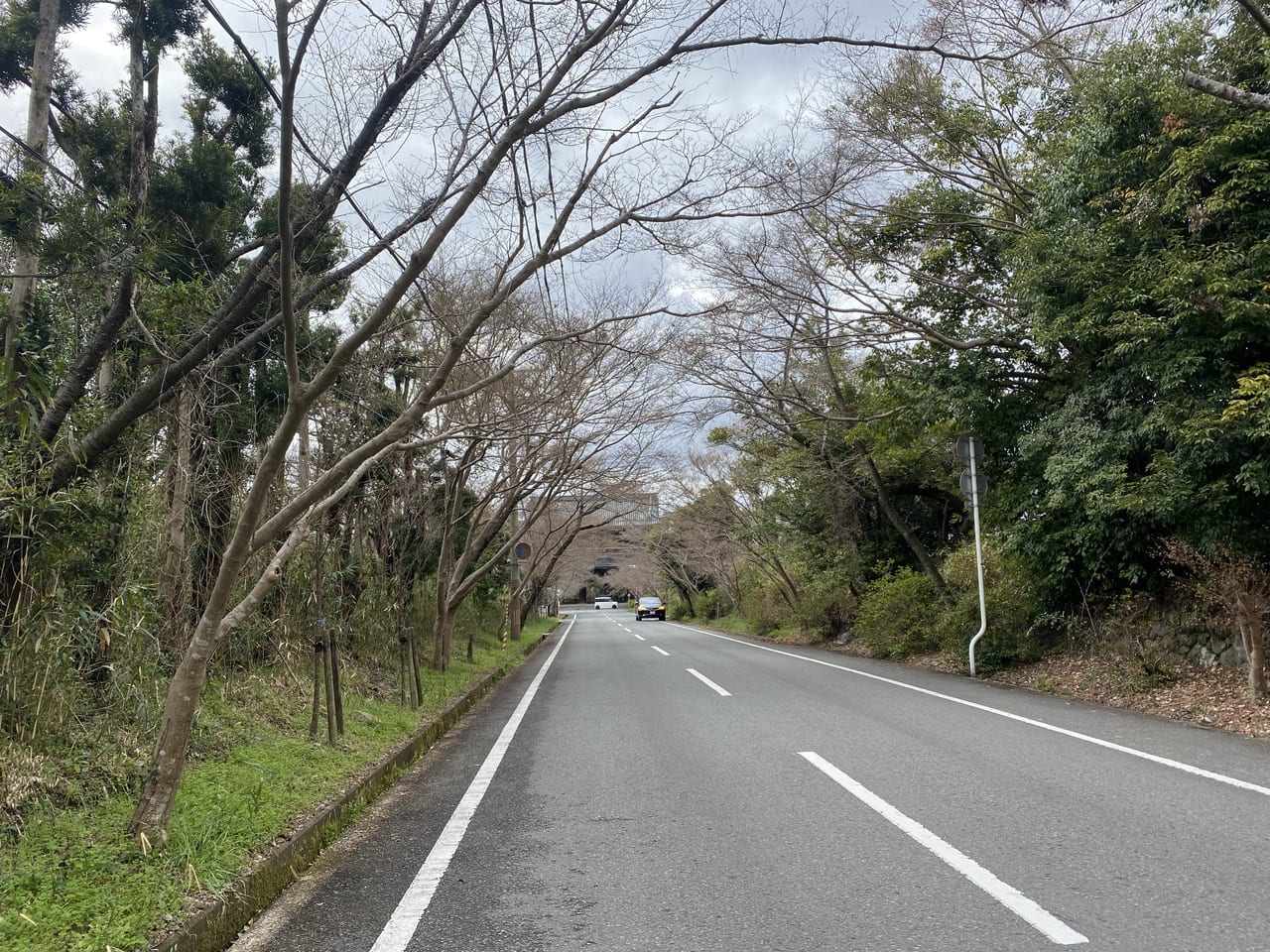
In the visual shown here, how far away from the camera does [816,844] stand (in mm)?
4512

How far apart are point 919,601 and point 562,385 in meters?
9.58

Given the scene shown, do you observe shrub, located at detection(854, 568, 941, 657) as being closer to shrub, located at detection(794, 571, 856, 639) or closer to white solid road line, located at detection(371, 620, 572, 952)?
shrub, located at detection(794, 571, 856, 639)

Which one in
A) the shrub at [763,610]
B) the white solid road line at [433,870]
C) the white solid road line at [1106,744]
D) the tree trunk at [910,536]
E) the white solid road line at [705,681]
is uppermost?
the tree trunk at [910,536]

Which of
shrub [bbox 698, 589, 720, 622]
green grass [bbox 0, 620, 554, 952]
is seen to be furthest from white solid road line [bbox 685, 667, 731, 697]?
shrub [bbox 698, 589, 720, 622]

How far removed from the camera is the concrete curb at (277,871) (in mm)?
3482

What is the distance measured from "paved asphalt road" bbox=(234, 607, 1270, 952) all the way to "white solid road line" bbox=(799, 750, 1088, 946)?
13 millimetres

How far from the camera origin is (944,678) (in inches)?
489

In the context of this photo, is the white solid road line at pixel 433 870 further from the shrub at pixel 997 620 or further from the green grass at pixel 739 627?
the green grass at pixel 739 627

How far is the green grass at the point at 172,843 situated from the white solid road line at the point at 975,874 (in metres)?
3.52

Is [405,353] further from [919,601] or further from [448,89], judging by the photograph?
[919,601]

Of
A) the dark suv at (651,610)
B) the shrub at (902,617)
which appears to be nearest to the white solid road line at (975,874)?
the shrub at (902,617)

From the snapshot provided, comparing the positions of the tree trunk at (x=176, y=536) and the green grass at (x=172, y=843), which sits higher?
the tree trunk at (x=176, y=536)

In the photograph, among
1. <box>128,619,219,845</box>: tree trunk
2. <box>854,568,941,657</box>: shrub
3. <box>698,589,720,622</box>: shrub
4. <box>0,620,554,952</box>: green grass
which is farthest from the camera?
<box>698,589,720,622</box>: shrub

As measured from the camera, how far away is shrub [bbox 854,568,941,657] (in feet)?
52.5
